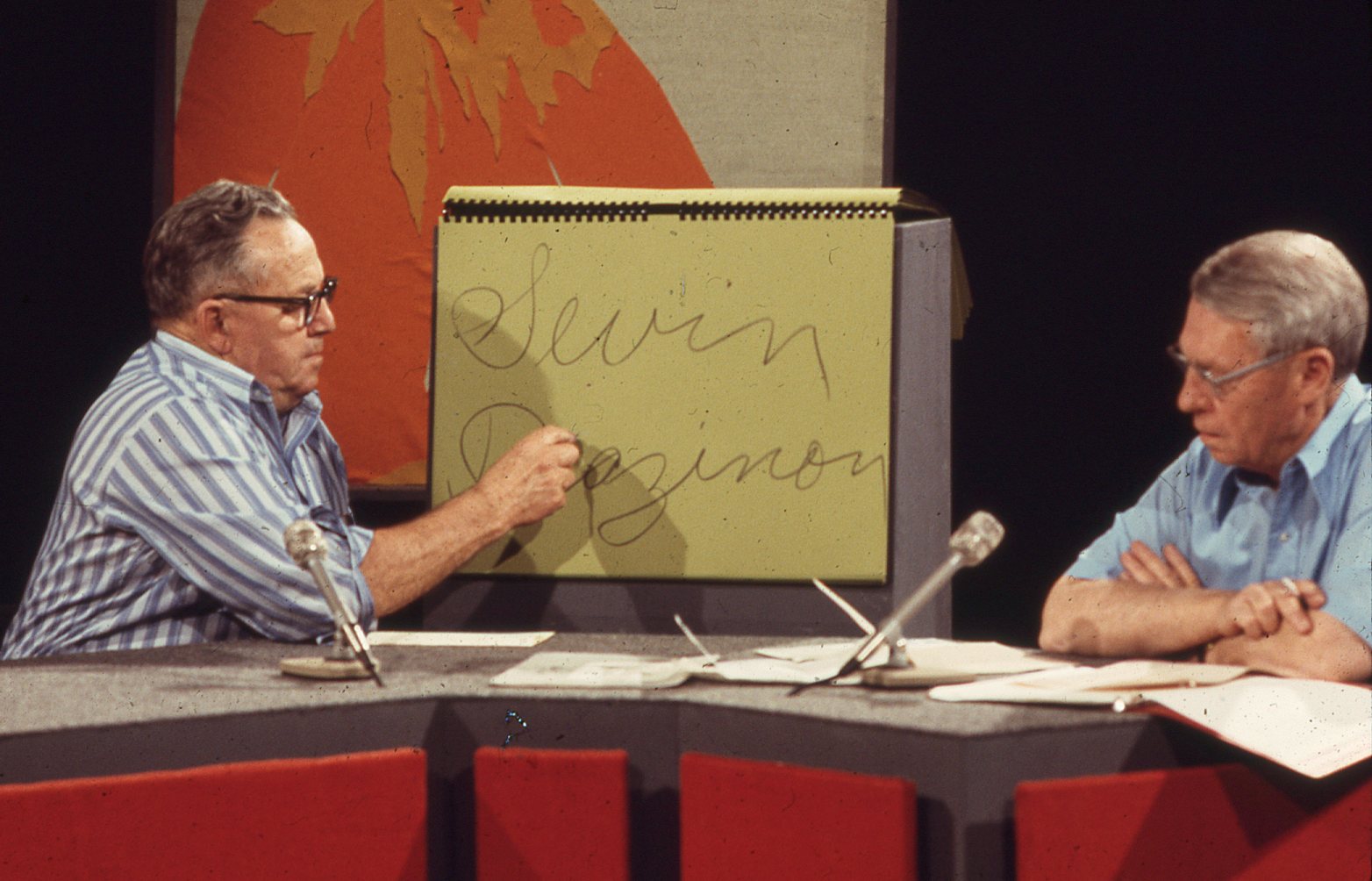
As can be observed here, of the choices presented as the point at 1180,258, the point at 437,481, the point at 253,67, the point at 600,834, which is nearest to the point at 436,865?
the point at 600,834

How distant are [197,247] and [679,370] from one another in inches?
24.6

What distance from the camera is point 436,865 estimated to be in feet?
2.98

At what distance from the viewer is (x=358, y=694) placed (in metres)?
0.92

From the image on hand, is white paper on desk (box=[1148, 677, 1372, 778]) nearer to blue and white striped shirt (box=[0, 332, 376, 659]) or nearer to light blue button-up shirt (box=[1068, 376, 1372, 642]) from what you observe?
light blue button-up shirt (box=[1068, 376, 1372, 642])

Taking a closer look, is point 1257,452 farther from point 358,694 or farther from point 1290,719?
point 358,694

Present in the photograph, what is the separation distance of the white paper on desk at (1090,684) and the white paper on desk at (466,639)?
1.42 feet

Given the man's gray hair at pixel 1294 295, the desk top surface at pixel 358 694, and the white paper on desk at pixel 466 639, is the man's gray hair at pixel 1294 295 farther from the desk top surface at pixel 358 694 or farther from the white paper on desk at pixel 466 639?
the white paper on desk at pixel 466 639

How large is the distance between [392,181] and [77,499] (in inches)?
30.3

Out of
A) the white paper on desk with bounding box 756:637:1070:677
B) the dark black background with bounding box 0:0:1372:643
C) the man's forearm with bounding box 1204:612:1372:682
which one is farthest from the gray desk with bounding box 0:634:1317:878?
the dark black background with bounding box 0:0:1372:643

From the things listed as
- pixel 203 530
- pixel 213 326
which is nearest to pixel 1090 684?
pixel 203 530

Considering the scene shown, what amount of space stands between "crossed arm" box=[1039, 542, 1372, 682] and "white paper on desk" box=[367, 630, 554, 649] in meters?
0.46

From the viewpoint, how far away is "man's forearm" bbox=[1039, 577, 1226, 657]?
1.16 metres

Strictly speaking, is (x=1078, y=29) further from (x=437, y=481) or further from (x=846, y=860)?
(x=846, y=860)

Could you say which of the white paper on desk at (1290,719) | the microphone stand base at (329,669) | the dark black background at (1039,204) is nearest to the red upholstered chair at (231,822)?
the microphone stand base at (329,669)
